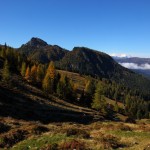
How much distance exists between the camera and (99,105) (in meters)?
114

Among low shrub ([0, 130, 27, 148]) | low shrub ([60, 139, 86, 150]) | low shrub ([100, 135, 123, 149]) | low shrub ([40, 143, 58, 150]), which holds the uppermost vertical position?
low shrub ([100, 135, 123, 149])

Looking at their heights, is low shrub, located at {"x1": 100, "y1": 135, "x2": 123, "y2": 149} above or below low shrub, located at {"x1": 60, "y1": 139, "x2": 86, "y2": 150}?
above

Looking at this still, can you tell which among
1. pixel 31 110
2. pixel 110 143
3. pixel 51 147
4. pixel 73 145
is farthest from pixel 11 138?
pixel 31 110

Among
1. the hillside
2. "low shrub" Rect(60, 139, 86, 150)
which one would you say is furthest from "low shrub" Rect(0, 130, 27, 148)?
the hillside

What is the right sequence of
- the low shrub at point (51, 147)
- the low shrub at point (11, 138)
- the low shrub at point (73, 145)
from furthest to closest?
the low shrub at point (11, 138)
the low shrub at point (51, 147)
the low shrub at point (73, 145)

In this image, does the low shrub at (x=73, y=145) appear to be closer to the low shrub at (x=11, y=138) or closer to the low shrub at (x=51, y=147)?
the low shrub at (x=51, y=147)

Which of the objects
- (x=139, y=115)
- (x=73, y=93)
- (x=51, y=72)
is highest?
(x=51, y=72)

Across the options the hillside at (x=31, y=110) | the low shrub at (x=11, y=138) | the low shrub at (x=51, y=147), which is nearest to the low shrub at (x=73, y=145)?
the low shrub at (x=51, y=147)

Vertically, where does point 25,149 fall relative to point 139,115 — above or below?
above

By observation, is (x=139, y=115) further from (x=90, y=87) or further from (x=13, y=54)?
(x=13, y=54)

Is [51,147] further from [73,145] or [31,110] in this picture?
[31,110]

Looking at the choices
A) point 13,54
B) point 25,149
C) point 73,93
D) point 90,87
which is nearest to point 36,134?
point 25,149

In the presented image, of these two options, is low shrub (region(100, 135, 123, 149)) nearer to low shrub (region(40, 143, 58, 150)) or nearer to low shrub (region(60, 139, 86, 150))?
low shrub (region(60, 139, 86, 150))

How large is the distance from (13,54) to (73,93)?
52988mm
